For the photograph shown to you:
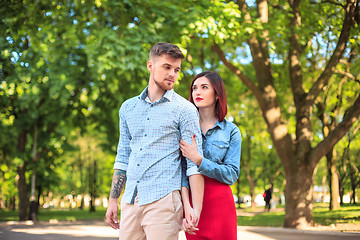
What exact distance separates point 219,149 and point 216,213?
479mm

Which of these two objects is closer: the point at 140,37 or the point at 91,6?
the point at 140,37

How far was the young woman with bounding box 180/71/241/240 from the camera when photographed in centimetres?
303

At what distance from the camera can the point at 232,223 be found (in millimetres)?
3242

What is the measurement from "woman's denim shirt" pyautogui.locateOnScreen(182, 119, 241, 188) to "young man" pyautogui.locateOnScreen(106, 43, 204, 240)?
0.27 meters

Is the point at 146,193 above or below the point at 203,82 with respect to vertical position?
below

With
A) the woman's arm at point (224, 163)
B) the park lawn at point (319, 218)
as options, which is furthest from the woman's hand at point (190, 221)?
the park lawn at point (319, 218)

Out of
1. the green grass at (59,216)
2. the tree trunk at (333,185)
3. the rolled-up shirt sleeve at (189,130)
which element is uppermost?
the rolled-up shirt sleeve at (189,130)

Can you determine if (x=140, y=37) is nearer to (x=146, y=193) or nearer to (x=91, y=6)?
(x=91, y=6)

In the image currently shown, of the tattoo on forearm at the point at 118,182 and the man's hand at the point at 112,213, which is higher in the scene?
the tattoo on forearm at the point at 118,182

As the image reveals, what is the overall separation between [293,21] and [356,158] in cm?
2051

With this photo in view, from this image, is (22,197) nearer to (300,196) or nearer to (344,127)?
(300,196)

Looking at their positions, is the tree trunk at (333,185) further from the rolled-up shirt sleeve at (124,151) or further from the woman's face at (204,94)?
the rolled-up shirt sleeve at (124,151)

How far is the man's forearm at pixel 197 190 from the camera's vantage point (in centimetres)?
290

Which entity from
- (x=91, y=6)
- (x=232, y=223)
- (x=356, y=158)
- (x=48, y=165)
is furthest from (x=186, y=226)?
(x=356, y=158)
